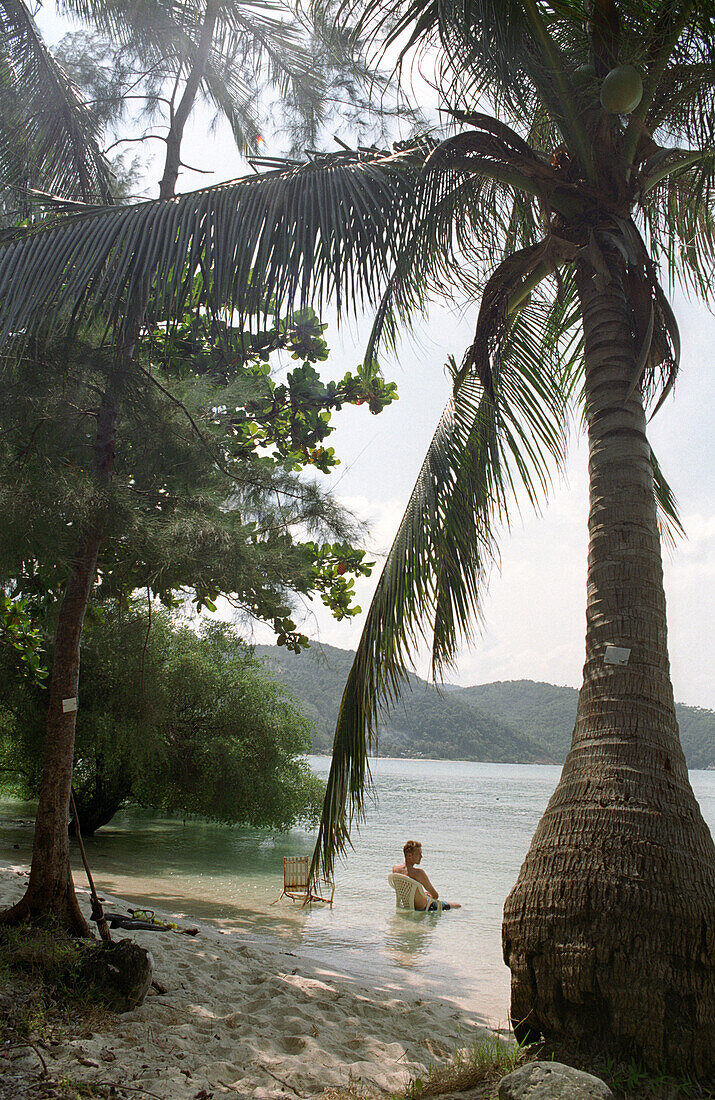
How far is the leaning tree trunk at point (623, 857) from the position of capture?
111 inches

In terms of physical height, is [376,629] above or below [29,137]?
below

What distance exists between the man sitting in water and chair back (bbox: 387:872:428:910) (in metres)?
0.04

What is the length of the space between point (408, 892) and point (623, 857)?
8.20 meters

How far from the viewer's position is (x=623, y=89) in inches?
143

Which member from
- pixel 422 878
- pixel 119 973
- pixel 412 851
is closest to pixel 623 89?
pixel 119 973

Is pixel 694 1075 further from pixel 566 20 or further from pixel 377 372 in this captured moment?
pixel 377 372

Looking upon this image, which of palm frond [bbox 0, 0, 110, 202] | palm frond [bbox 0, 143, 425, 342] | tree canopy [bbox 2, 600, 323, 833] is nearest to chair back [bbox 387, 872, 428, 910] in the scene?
tree canopy [bbox 2, 600, 323, 833]

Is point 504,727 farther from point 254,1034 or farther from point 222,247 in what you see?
point 222,247

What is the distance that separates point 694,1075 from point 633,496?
7.89 ft

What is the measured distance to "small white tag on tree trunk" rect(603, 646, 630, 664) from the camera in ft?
11.2

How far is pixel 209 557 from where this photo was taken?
16.4 feet

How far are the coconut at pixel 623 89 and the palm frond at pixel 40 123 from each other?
13.9 feet

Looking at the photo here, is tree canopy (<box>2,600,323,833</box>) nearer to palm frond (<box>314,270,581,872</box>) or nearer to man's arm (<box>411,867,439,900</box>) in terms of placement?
man's arm (<box>411,867,439,900</box>)

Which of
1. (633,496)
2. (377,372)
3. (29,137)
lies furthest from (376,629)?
(29,137)
